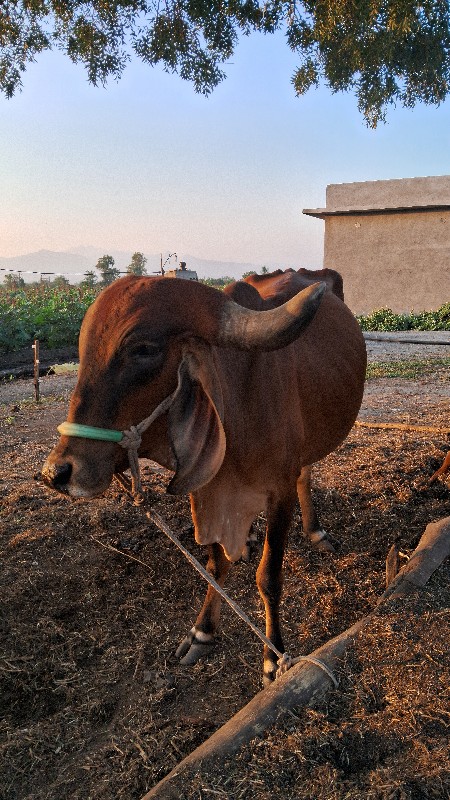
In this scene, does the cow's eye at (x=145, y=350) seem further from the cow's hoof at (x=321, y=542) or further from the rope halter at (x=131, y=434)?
the cow's hoof at (x=321, y=542)

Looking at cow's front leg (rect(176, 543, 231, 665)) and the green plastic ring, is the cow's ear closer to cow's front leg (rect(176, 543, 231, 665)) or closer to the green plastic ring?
the green plastic ring

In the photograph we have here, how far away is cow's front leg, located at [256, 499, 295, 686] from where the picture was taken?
3.18 metres

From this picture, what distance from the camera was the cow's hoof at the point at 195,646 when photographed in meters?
3.41

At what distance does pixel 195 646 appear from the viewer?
3.45 metres

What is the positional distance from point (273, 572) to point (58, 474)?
1.33 m

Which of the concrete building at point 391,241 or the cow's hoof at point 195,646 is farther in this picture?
the concrete building at point 391,241

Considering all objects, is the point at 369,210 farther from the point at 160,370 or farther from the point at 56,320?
the point at 160,370

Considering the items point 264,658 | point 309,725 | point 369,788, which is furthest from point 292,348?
point 369,788

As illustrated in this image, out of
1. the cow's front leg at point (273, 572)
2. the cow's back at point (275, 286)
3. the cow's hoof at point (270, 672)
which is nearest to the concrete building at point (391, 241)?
the cow's back at point (275, 286)

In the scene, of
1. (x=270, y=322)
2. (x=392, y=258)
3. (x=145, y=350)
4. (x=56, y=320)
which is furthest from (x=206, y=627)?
(x=392, y=258)

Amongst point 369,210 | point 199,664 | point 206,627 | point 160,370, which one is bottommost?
point 199,664

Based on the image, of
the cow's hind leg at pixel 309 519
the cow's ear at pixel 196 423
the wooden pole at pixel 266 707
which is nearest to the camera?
the wooden pole at pixel 266 707

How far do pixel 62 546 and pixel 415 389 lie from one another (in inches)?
251

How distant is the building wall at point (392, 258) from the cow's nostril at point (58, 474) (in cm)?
2084
